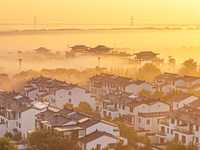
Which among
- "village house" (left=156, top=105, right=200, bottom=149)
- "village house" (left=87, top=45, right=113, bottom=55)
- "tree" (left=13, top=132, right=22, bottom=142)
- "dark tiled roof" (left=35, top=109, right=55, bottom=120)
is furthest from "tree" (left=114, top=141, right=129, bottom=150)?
"village house" (left=87, top=45, right=113, bottom=55)

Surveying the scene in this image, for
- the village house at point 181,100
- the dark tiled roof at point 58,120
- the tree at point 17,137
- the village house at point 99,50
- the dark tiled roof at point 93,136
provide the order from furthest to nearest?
the village house at point 99,50 → the village house at point 181,100 → the tree at point 17,137 → the dark tiled roof at point 58,120 → the dark tiled roof at point 93,136

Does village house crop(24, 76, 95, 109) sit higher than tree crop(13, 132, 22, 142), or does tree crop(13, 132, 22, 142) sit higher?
village house crop(24, 76, 95, 109)

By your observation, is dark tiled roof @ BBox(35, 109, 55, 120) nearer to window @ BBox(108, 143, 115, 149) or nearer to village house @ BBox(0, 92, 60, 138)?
village house @ BBox(0, 92, 60, 138)

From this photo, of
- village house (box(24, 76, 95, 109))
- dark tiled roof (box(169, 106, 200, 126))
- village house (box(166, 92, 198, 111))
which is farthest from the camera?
village house (box(24, 76, 95, 109))

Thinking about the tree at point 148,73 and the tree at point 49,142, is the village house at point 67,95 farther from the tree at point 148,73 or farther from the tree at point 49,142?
the tree at point 148,73

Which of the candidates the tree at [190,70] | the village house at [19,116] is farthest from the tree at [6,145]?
the tree at [190,70]
